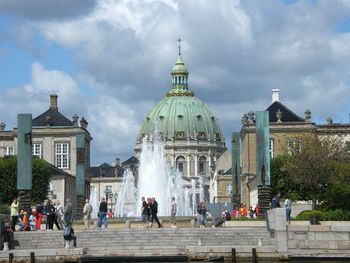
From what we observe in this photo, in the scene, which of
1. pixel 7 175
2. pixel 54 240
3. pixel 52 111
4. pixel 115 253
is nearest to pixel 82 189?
pixel 54 240

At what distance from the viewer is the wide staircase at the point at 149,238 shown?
36.2 metres

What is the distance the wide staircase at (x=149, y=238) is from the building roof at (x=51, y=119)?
69.8 metres

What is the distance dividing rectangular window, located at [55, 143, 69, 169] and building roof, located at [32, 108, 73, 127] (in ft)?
8.99

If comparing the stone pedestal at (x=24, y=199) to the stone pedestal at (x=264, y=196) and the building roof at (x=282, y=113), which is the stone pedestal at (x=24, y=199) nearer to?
the stone pedestal at (x=264, y=196)

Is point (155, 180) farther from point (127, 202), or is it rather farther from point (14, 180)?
point (14, 180)

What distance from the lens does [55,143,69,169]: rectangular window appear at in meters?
106

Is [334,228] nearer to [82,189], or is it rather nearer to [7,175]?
[82,189]

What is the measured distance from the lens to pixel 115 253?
33.8m

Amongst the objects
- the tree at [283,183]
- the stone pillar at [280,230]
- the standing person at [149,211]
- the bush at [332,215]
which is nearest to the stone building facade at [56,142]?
the tree at [283,183]

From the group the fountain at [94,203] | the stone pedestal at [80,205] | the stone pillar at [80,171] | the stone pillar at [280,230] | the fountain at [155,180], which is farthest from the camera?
the fountain at [94,203]

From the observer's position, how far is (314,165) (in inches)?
2660

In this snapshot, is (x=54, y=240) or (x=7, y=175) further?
(x=7, y=175)

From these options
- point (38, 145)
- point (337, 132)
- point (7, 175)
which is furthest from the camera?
point (38, 145)

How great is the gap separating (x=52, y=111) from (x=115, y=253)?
78.4 m
